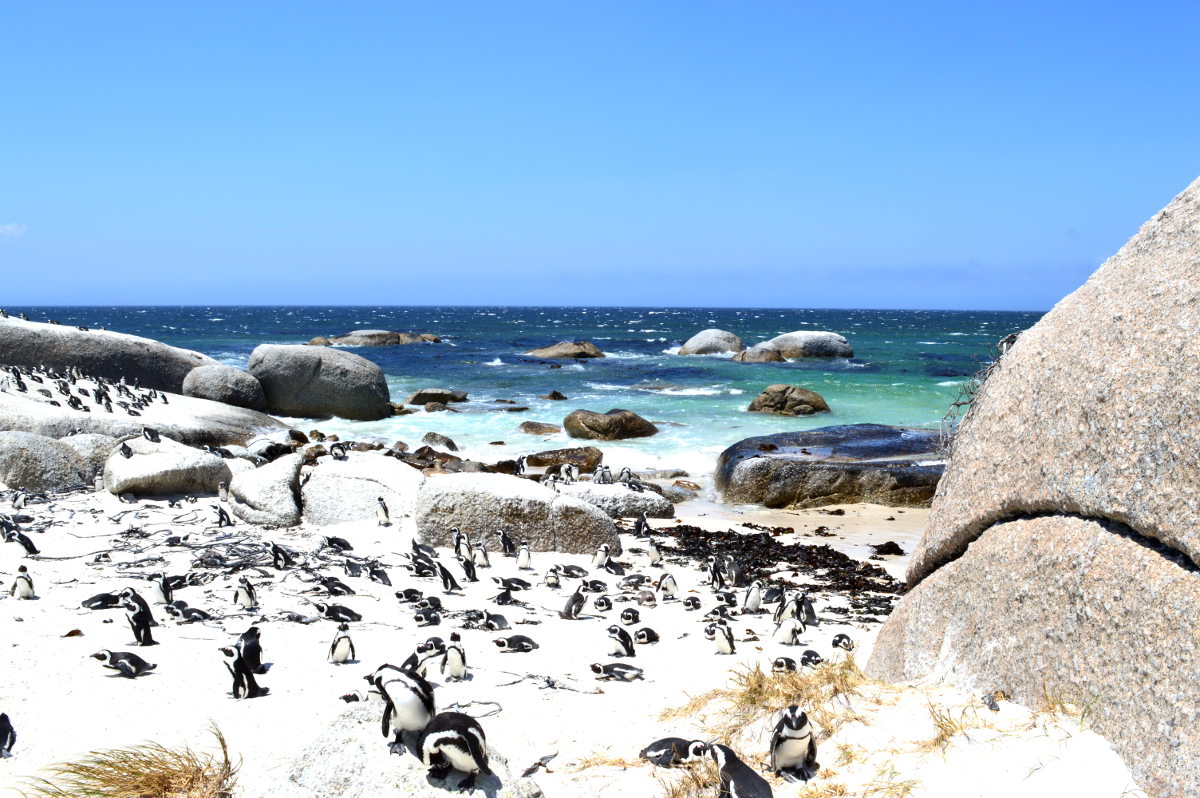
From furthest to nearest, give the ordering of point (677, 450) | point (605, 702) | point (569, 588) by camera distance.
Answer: point (677, 450)
point (569, 588)
point (605, 702)

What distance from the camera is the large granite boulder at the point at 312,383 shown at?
78.4ft

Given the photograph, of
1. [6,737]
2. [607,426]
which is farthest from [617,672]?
[607,426]

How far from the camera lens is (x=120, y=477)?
12.1 m

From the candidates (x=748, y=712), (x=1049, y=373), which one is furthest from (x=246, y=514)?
(x=1049, y=373)

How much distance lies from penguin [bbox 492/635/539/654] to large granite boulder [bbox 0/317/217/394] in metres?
19.4

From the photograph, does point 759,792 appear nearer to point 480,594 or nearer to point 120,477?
point 480,594

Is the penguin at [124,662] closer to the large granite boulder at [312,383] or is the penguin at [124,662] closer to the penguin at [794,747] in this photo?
the penguin at [794,747]

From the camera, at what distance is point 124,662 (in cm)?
574

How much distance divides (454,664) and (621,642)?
1.59 metres

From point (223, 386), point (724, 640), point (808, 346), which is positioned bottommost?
point (724, 640)

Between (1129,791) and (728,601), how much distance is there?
19.2 ft

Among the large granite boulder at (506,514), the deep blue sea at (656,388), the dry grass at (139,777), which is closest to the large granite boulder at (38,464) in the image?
the large granite boulder at (506,514)

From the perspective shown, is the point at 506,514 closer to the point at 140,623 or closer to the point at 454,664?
the point at 454,664

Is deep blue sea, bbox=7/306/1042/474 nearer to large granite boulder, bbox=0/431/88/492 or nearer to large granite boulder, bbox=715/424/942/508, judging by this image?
large granite boulder, bbox=715/424/942/508
